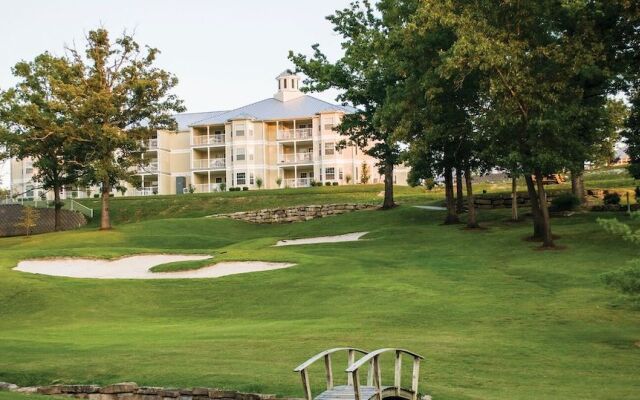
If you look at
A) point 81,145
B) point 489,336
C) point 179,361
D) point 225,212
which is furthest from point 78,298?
point 225,212

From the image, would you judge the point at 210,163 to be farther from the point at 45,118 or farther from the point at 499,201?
the point at 499,201

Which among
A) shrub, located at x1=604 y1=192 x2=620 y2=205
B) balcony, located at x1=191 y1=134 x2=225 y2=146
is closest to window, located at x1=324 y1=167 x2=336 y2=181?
balcony, located at x1=191 y1=134 x2=225 y2=146

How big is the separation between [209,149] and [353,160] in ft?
63.9

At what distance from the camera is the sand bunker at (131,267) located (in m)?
32.2

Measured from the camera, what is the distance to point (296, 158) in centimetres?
9662

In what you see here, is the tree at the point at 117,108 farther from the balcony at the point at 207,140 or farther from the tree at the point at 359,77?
the balcony at the point at 207,140

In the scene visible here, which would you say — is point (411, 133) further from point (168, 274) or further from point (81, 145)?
point (81, 145)

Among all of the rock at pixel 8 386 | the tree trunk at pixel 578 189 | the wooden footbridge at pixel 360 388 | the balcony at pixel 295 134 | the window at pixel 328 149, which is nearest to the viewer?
the wooden footbridge at pixel 360 388

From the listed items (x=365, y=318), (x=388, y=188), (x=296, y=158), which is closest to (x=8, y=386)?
(x=365, y=318)

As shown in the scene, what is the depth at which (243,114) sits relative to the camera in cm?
9888

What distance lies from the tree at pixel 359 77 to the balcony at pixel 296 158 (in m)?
38.7

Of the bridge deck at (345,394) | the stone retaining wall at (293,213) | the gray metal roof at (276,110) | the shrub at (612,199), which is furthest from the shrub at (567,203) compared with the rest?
the gray metal roof at (276,110)

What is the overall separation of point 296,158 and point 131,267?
62738 millimetres

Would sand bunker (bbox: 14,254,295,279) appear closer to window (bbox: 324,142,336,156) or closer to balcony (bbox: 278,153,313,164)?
window (bbox: 324,142,336,156)
